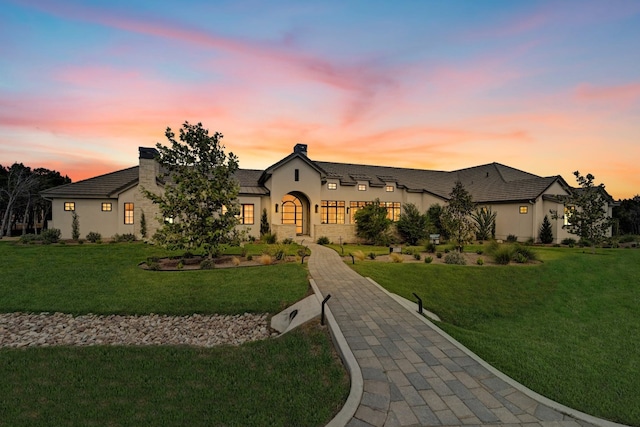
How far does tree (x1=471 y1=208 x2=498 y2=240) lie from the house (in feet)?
1.91

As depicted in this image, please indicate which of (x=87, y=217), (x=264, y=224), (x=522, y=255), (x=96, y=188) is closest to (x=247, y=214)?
(x=264, y=224)

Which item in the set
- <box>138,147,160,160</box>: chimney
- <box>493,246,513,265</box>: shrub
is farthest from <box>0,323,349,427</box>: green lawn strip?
<box>138,147,160,160</box>: chimney

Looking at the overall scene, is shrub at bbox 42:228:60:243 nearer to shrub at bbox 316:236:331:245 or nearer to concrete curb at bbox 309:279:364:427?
shrub at bbox 316:236:331:245

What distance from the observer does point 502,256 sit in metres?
14.7

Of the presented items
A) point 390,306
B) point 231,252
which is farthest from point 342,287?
point 231,252

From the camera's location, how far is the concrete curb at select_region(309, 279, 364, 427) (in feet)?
11.7

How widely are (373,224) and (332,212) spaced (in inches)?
204

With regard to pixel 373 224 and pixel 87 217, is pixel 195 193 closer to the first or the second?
pixel 373 224

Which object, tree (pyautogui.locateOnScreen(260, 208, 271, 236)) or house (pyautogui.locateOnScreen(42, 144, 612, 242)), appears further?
tree (pyautogui.locateOnScreen(260, 208, 271, 236))

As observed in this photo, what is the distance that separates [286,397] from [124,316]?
7.20 meters

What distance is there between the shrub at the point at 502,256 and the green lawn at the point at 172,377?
35.4 ft

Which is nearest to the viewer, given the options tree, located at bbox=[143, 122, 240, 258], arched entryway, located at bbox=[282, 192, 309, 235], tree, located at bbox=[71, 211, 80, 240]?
tree, located at bbox=[143, 122, 240, 258]

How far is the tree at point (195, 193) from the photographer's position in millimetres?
13547

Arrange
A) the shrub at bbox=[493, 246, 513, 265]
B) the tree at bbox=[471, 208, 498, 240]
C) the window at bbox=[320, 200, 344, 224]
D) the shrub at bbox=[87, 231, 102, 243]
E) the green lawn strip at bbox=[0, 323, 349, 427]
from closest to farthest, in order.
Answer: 1. the green lawn strip at bbox=[0, 323, 349, 427]
2. the shrub at bbox=[493, 246, 513, 265]
3. the shrub at bbox=[87, 231, 102, 243]
4. the tree at bbox=[471, 208, 498, 240]
5. the window at bbox=[320, 200, 344, 224]
